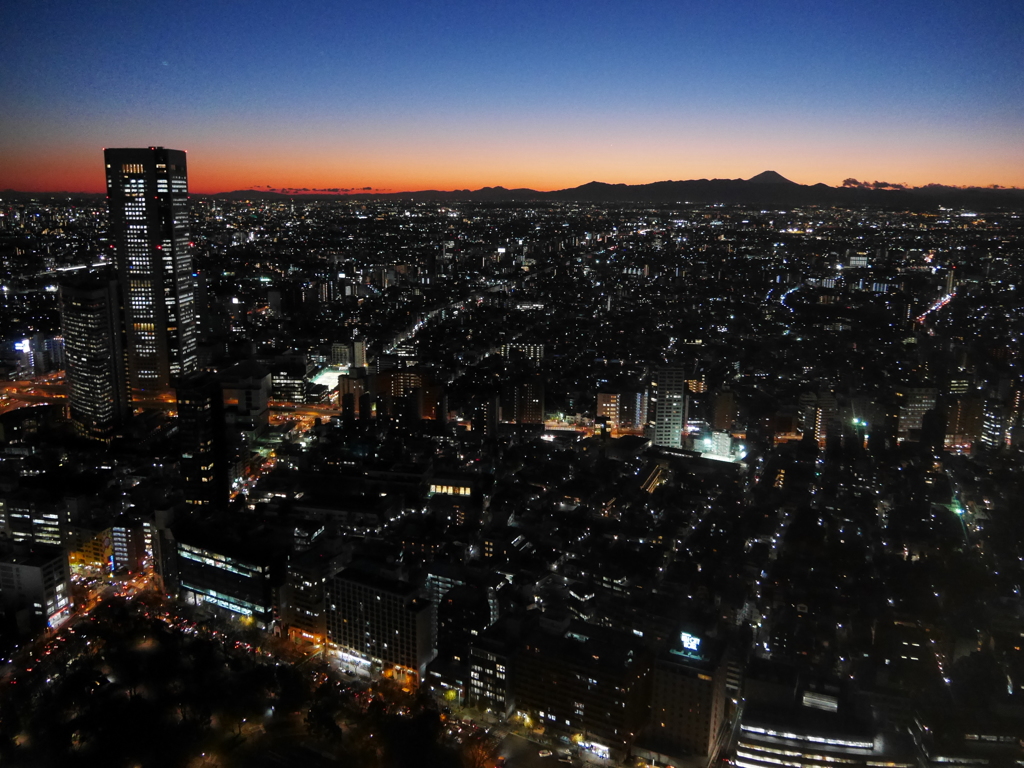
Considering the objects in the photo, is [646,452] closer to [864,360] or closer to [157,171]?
[864,360]

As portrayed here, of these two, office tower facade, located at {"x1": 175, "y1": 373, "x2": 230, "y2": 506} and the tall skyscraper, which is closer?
office tower facade, located at {"x1": 175, "y1": 373, "x2": 230, "y2": 506}

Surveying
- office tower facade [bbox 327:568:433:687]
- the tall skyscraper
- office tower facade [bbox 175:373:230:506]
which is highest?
the tall skyscraper

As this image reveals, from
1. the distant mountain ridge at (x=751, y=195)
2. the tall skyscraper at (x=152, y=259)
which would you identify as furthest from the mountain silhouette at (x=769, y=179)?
the tall skyscraper at (x=152, y=259)

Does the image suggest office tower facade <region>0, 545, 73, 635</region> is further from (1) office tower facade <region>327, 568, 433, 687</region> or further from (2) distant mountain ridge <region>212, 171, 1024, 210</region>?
(2) distant mountain ridge <region>212, 171, 1024, 210</region>

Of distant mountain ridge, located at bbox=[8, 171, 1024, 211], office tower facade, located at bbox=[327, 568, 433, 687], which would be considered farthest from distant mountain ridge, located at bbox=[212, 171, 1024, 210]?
office tower facade, located at bbox=[327, 568, 433, 687]

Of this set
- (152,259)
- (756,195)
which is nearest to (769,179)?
(756,195)

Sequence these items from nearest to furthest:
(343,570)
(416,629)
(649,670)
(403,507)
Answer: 1. (649,670)
2. (416,629)
3. (343,570)
4. (403,507)

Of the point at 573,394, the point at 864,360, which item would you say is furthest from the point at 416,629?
the point at 864,360
